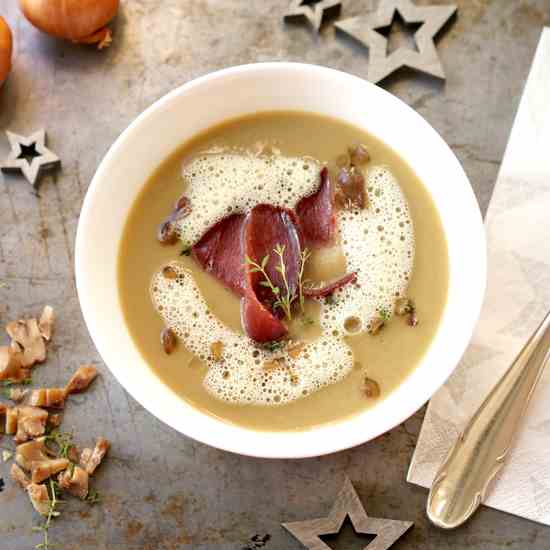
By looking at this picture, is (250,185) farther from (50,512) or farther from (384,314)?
(50,512)

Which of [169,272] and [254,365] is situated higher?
[169,272]

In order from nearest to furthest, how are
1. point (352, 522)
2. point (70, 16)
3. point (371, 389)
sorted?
point (371, 389), point (352, 522), point (70, 16)

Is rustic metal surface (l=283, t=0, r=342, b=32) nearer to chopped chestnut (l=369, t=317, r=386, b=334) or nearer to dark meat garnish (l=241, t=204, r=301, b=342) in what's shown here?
dark meat garnish (l=241, t=204, r=301, b=342)

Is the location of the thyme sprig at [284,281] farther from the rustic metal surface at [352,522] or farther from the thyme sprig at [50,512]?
the thyme sprig at [50,512]

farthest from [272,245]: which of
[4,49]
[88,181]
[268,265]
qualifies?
[4,49]

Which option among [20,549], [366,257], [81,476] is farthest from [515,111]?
[20,549]

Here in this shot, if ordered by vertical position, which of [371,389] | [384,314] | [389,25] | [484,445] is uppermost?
[389,25]

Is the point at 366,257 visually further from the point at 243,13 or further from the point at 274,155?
the point at 243,13

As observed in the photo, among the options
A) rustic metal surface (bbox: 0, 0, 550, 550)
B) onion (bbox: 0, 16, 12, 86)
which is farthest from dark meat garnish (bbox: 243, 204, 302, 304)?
onion (bbox: 0, 16, 12, 86)
